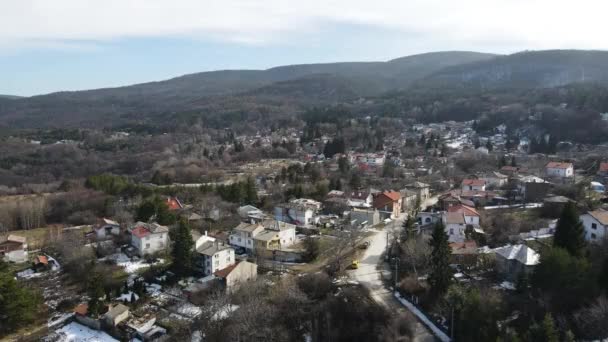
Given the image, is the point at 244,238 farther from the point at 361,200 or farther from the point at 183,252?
the point at 361,200

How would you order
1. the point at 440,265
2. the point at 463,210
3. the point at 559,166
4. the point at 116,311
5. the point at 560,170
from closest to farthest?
1. the point at 440,265
2. the point at 116,311
3. the point at 463,210
4. the point at 560,170
5. the point at 559,166

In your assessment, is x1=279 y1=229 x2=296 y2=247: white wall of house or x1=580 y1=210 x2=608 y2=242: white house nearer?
x1=580 y1=210 x2=608 y2=242: white house

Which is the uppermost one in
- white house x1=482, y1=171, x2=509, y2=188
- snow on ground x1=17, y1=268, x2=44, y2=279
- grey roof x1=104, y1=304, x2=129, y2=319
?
white house x1=482, y1=171, x2=509, y2=188

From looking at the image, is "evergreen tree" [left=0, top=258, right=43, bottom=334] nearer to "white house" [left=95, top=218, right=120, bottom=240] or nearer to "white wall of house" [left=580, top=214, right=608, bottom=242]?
"white house" [left=95, top=218, right=120, bottom=240]

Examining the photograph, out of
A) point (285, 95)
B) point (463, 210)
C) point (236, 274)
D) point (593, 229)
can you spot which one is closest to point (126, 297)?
point (236, 274)

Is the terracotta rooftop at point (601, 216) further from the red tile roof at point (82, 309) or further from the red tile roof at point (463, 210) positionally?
the red tile roof at point (82, 309)

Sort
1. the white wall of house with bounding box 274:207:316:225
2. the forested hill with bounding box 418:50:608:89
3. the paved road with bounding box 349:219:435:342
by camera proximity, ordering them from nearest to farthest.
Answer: the paved road with bounding box 349:219:435:342 < the white wall of house with bounding box 274:207:316:225 < the forested hill with bounding box 418:50:608:89

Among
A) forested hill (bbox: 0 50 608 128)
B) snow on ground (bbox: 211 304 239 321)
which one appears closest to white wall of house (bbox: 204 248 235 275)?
snow on ground (bbox: 211 304 239 321)
